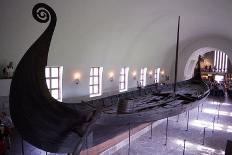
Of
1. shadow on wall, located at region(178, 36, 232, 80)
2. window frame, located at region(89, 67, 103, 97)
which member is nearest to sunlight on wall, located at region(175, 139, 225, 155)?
window frame, located at region(89, 67, 103, 97)

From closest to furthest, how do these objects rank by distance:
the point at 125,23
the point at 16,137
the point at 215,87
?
the point at 16,137
the point at 125,23
the point at 215,87

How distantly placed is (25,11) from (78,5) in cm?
215

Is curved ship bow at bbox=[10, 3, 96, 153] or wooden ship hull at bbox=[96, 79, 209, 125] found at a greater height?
curved ship bow at bbox=[10, 3, 96, 153]

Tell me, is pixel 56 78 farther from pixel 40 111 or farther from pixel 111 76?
pixel 40 111

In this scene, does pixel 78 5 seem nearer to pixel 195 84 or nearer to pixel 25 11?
pixel 25 11

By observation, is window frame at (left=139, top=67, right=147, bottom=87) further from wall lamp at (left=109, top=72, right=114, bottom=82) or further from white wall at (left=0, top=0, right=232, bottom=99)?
wall lamp at (left=109, top=72, right=114, bottom=82)

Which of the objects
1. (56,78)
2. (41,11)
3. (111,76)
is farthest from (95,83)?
(41,11)

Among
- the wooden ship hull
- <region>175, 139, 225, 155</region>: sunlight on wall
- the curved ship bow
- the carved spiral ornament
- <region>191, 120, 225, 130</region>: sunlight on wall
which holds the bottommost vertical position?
<region>175, 139, 225, 155</region>: sunlight on wall

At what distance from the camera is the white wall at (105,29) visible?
8.97 meters

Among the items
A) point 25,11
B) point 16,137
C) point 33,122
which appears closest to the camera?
point 33,122

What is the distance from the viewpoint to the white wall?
8966 millimetres

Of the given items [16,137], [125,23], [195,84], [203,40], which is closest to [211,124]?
[195,84]

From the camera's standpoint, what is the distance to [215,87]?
2212cm

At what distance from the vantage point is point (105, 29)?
12.1m
